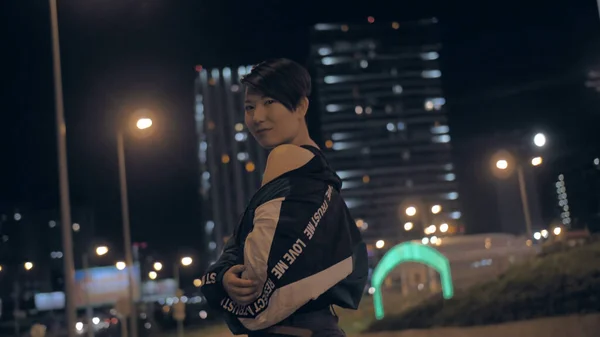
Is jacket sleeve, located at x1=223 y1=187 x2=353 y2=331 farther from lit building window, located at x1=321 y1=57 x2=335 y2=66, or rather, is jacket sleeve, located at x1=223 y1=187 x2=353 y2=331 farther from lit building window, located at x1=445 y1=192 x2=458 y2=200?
lit building window, located at x1=445 y1=192 x2=458 y2=200

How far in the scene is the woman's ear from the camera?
2387 mm

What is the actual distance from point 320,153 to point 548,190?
89.2 feet

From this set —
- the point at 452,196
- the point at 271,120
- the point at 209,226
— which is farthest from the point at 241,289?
the point at 452,196

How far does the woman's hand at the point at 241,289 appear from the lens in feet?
6.40

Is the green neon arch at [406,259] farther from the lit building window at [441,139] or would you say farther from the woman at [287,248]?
the lit building window at [441,139]

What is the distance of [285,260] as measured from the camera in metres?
1.95

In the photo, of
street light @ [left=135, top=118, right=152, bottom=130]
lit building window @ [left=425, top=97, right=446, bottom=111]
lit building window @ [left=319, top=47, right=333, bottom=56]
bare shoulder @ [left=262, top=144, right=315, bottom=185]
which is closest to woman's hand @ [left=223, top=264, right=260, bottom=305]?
bare shoulder @ [left=262, top=144, right=315, bottom=185]

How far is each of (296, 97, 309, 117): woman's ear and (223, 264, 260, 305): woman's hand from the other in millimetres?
627

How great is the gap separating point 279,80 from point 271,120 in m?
0.14

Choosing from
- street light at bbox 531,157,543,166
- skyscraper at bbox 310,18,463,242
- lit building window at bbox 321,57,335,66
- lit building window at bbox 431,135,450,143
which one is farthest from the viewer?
lit building window at bbox 431,135,450,143

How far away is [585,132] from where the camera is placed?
24750 mm

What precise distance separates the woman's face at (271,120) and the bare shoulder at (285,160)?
149mm

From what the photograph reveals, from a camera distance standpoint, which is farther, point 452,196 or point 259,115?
point 452,196

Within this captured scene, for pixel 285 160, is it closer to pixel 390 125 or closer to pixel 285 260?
pixel 285 260
